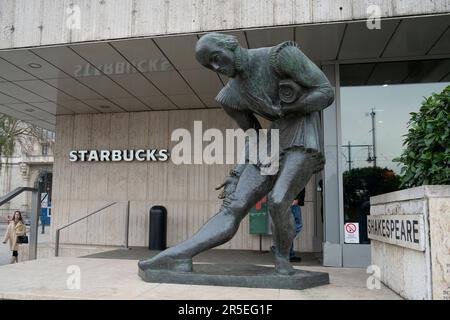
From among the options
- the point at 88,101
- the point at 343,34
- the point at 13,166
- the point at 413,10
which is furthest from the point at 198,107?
the point at 13,166

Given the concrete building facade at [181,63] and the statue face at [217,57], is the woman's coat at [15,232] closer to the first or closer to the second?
the concrete building facade at [181,63]

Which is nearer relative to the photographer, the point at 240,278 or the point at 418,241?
the point at 418,241

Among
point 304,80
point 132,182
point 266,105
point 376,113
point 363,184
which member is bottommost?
point 363,184

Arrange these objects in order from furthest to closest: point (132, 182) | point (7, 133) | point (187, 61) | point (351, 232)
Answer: point (7, 133), point (132, 182), point (187, 61), point (351, 232)

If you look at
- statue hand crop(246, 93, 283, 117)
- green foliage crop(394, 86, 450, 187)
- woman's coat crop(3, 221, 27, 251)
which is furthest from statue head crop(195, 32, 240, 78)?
woman's coat crop(3, 221, 27, 251)

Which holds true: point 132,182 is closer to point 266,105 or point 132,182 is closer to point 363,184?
point 363,184

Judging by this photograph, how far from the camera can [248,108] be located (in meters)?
3.50

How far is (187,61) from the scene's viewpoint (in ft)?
23.6

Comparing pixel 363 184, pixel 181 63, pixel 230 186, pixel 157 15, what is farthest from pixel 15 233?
pixel 230 186

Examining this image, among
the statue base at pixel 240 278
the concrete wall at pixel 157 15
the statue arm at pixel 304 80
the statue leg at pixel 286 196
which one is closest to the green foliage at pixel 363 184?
the concrete wall at pixel 157 15

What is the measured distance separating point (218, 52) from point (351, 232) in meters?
4.62

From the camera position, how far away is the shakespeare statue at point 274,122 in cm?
315
